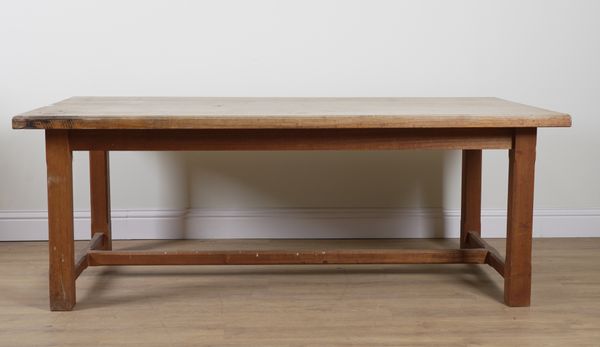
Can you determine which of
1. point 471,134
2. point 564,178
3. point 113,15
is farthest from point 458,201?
point 113,15

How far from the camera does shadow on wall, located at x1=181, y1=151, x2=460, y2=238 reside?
11.8 feet

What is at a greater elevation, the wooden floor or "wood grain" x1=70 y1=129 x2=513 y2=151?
"wood grain" x1=70 y1=129 x2=513 y2=151

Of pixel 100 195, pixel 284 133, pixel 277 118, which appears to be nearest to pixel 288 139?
pixel 284 133

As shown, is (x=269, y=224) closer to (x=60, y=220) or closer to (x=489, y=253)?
(x=489, y=253)

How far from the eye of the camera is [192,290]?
2.85 metres

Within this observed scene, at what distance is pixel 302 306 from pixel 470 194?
3.29 feet

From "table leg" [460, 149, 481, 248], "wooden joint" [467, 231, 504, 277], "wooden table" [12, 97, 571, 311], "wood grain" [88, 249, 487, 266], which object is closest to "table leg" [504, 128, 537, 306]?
"wooden table" [12, 97, 571, 311]

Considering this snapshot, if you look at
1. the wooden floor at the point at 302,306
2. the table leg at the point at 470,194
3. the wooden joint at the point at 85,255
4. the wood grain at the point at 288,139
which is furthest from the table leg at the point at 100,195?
the table leg at the point at 470,194

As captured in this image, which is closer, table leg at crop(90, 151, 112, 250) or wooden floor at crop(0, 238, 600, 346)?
wooden floor at crop(0, 238, 600, 346)

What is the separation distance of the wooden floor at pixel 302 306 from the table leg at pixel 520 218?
0.24 ft

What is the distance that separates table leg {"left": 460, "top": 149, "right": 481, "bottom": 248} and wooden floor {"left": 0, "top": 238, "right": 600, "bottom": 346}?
25 centimetres

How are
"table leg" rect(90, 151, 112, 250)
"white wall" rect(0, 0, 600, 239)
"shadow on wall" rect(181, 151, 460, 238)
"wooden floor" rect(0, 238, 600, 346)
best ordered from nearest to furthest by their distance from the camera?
"wooden floor" rect(0, 238, 600, 346) → "table leg" rect(90, 151, 112, 250) → "white wall" rect(0, 0, 600, 239) → "shadow on wall" rect(181, 151, 460, 238)

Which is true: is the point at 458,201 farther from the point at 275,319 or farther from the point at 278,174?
the point at 275,319

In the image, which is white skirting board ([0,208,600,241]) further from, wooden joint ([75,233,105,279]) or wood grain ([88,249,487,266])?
wood grain ([88,249,487,266])
